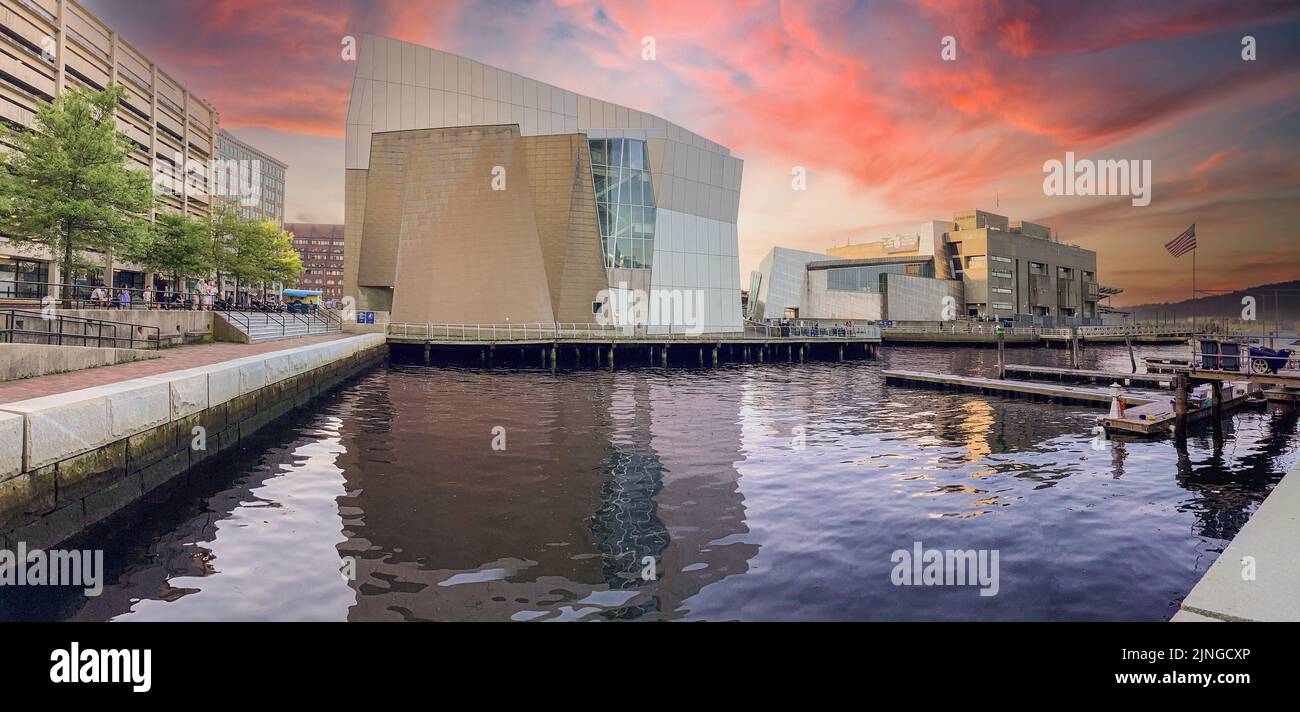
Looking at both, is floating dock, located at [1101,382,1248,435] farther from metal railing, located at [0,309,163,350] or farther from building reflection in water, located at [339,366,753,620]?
metal railing, located at [0,309,163,350]

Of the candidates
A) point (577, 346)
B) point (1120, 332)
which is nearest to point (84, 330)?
point (577, 346)

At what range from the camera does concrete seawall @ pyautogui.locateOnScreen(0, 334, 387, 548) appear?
803 centimetres

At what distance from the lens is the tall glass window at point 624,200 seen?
54594 mm

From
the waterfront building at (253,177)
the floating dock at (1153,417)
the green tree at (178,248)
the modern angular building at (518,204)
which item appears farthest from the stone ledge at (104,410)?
the waterfront building at (253,177)

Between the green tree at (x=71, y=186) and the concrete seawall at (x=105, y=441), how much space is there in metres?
20.6

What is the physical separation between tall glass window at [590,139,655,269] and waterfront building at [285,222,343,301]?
15320 cm

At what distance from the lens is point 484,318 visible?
51.0 m

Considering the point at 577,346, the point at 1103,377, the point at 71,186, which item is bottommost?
the point at 1103,377

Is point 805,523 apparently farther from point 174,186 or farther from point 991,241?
point 991,241

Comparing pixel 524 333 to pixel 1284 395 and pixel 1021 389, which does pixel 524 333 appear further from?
pixel 1284 395

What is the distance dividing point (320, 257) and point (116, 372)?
621 feet

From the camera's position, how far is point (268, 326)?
34906 millimetres
